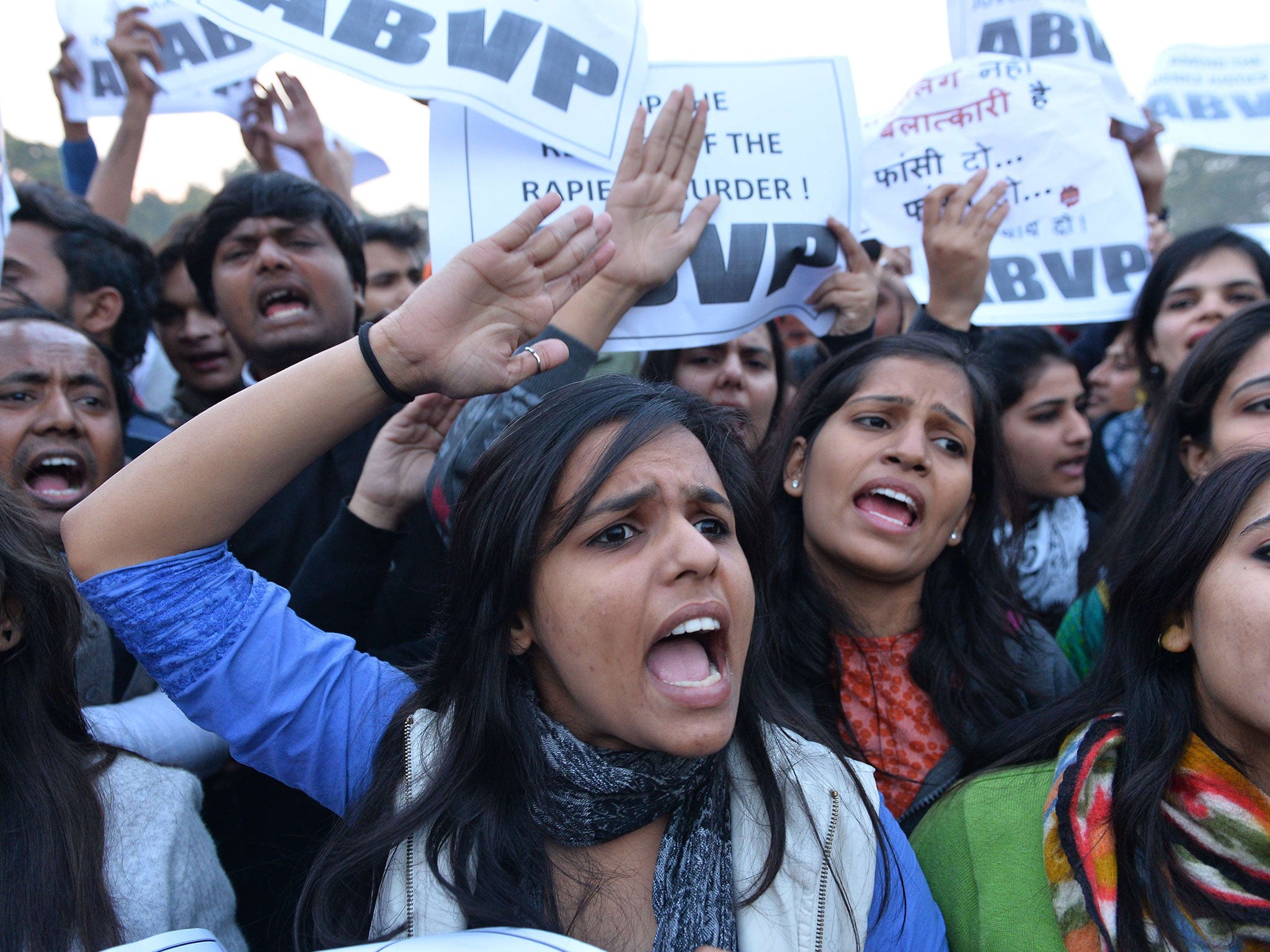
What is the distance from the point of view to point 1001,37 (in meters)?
3.57

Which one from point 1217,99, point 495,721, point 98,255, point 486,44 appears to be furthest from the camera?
point 1217,99

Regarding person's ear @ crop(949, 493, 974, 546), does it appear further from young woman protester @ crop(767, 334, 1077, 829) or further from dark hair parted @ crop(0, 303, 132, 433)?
dark hair parted @ crop(0, 303, 132, 433)

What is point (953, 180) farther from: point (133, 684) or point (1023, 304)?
point (133, 684)

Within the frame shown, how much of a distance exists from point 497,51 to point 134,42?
77.6 inches

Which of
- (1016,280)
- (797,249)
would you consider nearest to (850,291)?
(797,249)

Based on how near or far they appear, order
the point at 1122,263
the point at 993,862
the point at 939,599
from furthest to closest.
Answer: the point at 1122,263, the point at 939,599, the point at 993,862

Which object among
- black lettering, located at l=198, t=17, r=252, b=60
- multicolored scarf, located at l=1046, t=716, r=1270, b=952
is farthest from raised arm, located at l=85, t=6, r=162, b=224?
multicolored scarf, located at l=1046, t=716, r=1270, b=952

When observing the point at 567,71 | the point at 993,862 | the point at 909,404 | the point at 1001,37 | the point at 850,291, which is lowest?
the point at 993,862

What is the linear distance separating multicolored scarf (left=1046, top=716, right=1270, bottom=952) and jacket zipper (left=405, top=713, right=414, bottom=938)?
1.05 meters

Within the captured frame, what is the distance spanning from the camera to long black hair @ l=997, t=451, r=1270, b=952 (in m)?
1.73

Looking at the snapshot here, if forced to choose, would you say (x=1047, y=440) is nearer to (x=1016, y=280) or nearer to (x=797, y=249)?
(x=1016, y=280)

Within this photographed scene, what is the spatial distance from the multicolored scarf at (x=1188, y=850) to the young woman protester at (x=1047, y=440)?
65.1 inches

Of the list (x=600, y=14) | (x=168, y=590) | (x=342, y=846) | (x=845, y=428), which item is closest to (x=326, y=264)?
(x=600, y=14)

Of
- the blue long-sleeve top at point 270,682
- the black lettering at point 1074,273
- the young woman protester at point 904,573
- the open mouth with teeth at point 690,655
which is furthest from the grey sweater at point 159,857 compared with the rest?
the black lettering at point 1074,273
